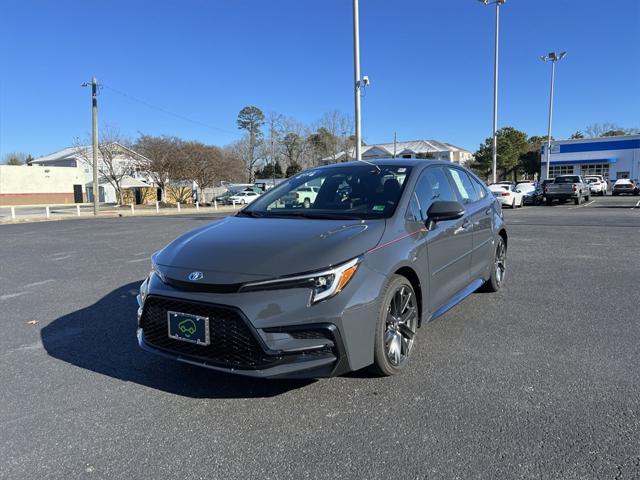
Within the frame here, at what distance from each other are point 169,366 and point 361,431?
69.0 inches

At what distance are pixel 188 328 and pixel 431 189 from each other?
8.22ft

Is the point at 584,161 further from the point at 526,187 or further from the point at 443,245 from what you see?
the point at 443,245

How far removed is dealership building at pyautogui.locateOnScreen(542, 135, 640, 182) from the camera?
56.8 metres

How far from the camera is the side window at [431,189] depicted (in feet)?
13.2

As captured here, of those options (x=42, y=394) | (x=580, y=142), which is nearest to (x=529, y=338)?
(x=42, y=394)

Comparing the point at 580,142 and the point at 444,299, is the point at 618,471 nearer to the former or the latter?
the point at 444,299

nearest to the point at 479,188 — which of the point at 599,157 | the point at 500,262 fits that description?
the point at 500,262

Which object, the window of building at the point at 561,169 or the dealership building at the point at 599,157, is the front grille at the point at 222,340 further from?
the window of building at the point at 561,169

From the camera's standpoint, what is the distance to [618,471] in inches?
91.8

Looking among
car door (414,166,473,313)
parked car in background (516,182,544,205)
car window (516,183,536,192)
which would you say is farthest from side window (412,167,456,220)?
parked car in background (516,182,544,205)

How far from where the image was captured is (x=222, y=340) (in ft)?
9.46

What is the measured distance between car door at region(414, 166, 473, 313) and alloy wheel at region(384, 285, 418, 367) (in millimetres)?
349

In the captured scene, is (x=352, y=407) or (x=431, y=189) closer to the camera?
(x=352, y=407)

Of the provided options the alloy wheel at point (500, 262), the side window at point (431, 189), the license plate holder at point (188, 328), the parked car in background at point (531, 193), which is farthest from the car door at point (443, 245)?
the parked car in background at point (531, 193)
